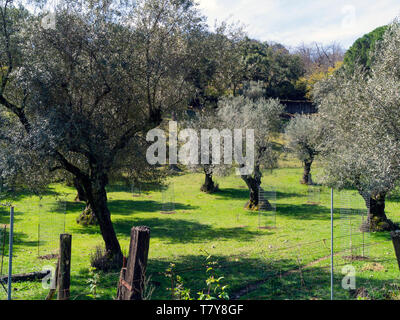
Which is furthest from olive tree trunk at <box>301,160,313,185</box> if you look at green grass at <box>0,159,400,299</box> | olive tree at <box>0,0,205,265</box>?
olive tree at <box>0,0,205,265</box>

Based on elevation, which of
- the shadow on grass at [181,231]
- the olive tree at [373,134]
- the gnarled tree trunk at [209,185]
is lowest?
the shadow on grass at [181,231]

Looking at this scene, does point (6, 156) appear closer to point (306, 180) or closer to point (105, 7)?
point (105, 7)

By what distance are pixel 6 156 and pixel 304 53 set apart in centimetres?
9748

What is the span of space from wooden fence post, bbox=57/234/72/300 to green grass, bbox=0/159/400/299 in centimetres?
57

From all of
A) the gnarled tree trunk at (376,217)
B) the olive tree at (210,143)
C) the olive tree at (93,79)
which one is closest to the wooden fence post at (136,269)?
the olive tree at (93,79)

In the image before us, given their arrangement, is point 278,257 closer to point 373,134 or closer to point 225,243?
point 225,243

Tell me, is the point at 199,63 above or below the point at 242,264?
above

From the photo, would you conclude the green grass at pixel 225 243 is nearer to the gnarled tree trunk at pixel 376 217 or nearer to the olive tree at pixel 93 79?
the gnarled tree trunk at pixel 376 217

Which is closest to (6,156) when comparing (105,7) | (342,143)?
(105,7)

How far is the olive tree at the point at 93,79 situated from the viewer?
11539 mm

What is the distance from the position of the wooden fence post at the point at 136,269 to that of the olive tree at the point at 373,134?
9.80 meters

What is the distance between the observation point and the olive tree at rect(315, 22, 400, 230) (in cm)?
1311

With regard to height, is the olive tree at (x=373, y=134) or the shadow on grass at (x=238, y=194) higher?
the olive tree at (x=373, y=134)
